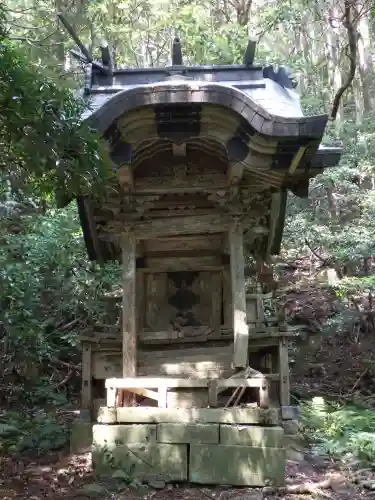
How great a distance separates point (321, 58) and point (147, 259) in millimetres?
15455

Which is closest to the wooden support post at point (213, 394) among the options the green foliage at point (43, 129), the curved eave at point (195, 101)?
the curved eave at point (195, 101)

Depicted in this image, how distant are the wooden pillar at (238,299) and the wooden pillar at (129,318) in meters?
1.10

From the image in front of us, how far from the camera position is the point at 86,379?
269 inches

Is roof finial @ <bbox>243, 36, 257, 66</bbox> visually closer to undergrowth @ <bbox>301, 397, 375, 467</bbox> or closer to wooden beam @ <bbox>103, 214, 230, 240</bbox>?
wooden beam @ <bbox>103, 214, 230, 240</bbox>

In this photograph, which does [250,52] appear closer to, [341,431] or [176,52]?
[176,52]

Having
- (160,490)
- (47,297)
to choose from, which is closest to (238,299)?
(160,490)

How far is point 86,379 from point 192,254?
210cm

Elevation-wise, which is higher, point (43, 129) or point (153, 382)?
point (43, 129)

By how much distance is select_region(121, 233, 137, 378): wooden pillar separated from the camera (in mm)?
5852

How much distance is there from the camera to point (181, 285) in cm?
718

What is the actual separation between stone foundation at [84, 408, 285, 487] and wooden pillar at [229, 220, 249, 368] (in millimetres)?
652

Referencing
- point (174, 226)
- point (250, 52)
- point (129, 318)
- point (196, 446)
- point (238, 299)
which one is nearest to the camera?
point (196, 446)

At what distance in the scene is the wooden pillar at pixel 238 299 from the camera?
563 cm

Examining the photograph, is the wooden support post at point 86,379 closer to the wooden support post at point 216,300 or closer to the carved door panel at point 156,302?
the carved door panel at point 156,302
